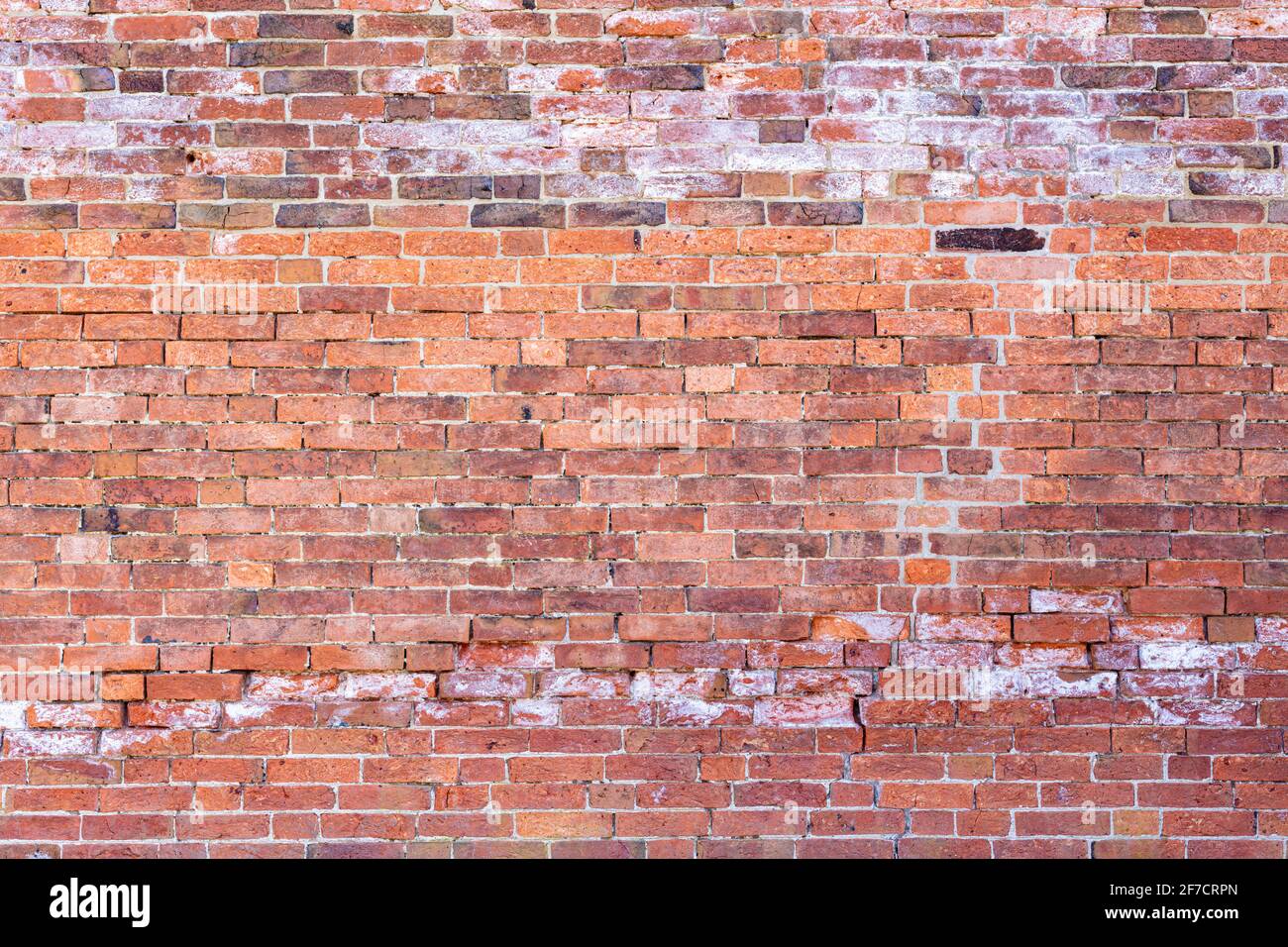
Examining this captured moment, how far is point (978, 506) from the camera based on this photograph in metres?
2.59

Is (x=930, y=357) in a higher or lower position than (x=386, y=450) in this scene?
higher

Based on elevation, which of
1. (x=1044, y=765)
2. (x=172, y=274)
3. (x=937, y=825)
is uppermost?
(x=172, y=274)

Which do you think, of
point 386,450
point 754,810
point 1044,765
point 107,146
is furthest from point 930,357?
point 107,146

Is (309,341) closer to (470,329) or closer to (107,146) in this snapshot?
(470,329)

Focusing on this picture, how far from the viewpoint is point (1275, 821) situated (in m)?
2.58

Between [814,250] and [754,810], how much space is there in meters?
1.52

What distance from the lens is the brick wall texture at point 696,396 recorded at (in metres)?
2.58

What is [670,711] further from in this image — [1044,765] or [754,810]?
[1044,765]

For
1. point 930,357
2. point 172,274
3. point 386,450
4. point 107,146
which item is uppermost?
point 107,146

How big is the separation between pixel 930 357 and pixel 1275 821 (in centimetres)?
155

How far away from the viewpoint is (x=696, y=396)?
8.46ft

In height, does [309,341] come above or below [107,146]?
below

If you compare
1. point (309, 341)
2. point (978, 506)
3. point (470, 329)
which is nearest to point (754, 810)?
point (978, 506)

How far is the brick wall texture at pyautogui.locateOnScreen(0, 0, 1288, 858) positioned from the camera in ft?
8.46
